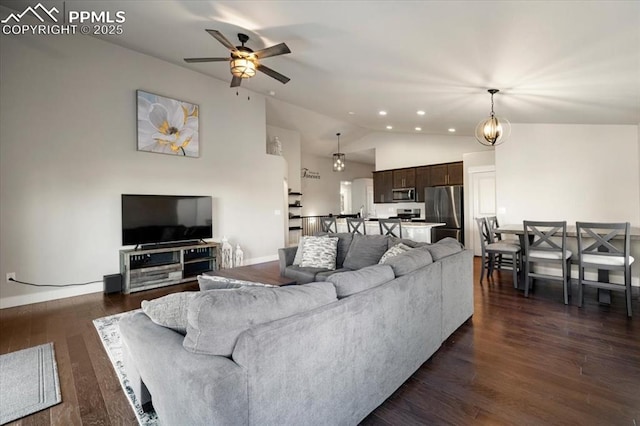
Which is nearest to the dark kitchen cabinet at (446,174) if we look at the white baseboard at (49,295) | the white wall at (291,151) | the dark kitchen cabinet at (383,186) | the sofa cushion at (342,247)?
the dark kitchen cabinet at (383,186)

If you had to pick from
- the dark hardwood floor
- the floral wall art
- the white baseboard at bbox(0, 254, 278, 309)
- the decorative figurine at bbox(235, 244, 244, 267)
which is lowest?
the dark hardwood floor

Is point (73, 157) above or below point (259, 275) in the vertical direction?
Result: above

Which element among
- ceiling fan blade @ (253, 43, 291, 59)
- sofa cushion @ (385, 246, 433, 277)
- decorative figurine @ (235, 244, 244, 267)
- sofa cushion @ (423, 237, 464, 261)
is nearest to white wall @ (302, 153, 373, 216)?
decorative figurine @ (235, 244, 244, 267)

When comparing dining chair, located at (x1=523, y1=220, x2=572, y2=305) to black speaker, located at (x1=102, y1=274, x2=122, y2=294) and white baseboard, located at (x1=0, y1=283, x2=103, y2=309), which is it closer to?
black speaker, located at (x1=102, y1=274, x2=122, y2=294)

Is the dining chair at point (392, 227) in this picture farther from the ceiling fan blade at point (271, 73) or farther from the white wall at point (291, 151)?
the white wall at point (291, 151)

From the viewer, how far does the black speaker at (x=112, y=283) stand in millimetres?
4285

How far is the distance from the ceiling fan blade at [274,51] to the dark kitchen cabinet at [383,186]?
19.9 ft

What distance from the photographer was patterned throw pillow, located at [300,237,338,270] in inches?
144

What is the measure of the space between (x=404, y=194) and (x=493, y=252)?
409cm

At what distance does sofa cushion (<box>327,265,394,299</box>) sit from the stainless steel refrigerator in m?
5.78

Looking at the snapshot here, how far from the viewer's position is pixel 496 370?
216 cm

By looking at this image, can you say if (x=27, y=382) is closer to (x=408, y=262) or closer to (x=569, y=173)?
(x=408, y=262)
